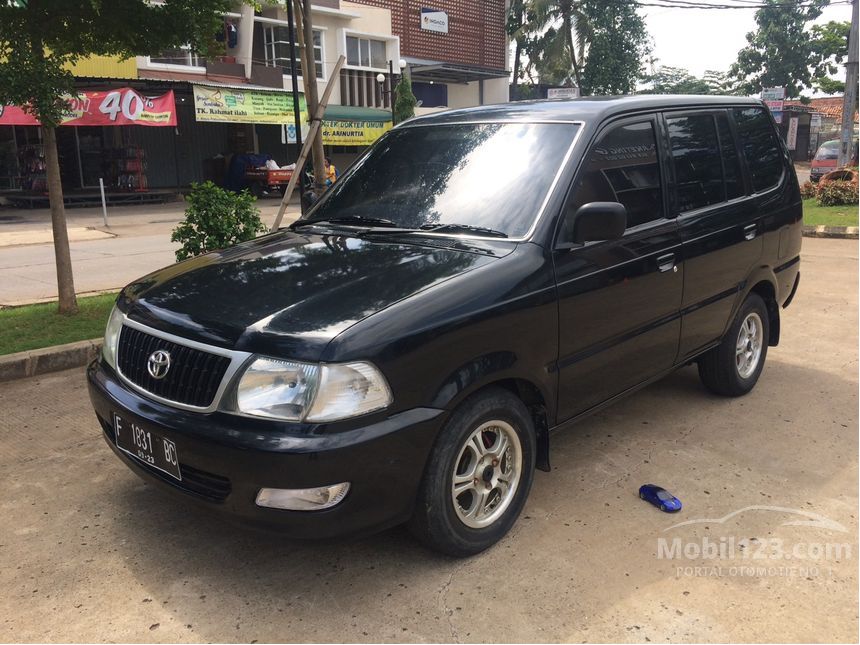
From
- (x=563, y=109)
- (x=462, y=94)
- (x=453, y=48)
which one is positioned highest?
(x=453, y=48)

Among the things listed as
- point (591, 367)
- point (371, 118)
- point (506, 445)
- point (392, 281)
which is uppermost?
point (371, 118)

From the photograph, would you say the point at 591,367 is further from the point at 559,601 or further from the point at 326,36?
the point at 326,36

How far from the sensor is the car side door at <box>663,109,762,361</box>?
4.17m

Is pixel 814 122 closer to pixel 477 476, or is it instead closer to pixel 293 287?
pixel 477 476

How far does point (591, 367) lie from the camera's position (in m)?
3.54

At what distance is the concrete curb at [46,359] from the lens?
18.0 feet

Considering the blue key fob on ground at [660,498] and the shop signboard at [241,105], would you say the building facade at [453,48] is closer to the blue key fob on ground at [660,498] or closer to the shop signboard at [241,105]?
the shop signboard at [241,105]

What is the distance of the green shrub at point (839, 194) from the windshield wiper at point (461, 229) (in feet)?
50.5

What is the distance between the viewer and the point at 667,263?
12.9 feet

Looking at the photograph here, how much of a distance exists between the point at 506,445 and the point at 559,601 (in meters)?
0.67

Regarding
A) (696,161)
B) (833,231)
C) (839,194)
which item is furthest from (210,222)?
(839,194)

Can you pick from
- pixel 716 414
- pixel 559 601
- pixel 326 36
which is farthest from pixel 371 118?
pixel 559 601

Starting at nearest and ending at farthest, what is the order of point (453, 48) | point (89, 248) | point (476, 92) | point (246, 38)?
point (89, 248)
point (246, 38)
point (453, 48)
point (476, 92)

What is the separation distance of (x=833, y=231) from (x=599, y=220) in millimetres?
11564
